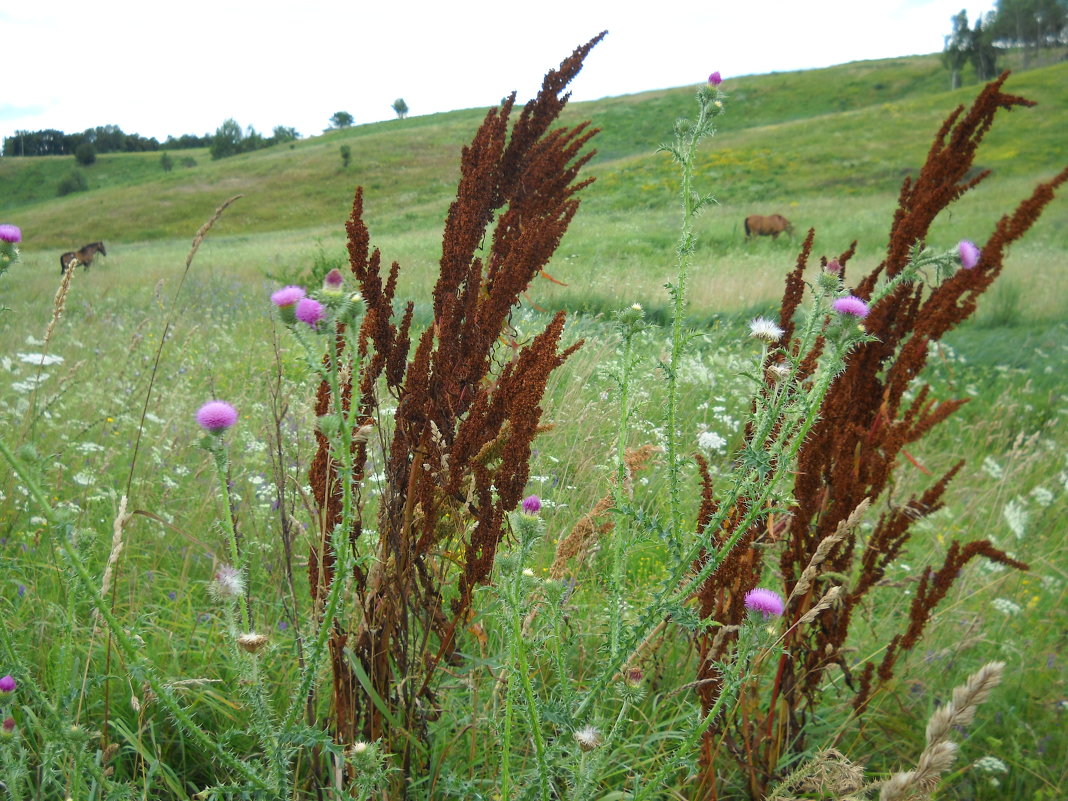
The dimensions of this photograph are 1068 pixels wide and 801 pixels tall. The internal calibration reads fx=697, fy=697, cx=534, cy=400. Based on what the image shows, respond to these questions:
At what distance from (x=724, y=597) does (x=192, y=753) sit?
5.55 ft

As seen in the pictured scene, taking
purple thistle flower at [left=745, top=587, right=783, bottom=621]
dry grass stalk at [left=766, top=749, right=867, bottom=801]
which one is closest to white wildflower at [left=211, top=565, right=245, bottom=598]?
purple thistle flower at [left=745, top=587, right=783, bottom=621]

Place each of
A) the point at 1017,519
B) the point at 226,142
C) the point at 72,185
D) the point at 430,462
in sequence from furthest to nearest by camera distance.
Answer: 1. the point at 226,142
2. the point at 72,185
3. the point at 1017,519
4. the point at 430,462

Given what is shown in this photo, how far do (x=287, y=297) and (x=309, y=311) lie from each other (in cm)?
7

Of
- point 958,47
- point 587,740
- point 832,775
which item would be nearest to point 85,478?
point 587,740

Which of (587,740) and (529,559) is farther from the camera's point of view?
(529,559)

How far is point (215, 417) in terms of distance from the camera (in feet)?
4.23

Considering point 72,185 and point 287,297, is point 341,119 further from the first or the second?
point 287,297

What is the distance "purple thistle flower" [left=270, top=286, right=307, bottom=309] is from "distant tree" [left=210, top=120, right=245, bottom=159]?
85.4 m

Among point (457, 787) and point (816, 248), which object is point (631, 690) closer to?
point (457, 787)

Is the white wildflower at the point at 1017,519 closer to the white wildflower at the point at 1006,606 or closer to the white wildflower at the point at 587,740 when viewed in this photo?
the white wildflower at the point at 1006,606

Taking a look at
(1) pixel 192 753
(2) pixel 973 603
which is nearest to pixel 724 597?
(1) pixel 192 753

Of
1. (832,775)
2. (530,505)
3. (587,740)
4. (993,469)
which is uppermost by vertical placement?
(530,505)

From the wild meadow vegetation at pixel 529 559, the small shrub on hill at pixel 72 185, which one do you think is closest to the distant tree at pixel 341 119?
the small shrub on hill at pixel 72 185

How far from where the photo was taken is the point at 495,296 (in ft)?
6.39
